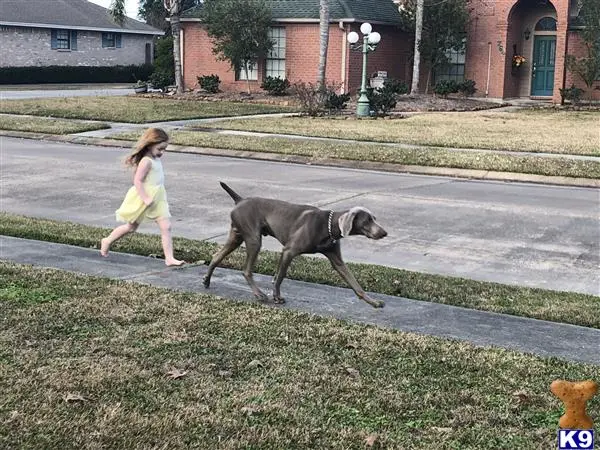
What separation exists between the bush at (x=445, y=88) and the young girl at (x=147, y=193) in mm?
25641

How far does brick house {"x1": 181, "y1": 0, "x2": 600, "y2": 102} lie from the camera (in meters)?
31.7

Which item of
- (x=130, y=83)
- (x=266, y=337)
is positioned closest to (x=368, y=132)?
(x=266, y=337)

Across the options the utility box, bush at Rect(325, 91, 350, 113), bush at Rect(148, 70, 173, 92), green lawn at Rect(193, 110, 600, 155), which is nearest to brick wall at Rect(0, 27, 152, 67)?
bush at Rect(148, 70, 173, 92)

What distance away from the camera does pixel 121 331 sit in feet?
17.4

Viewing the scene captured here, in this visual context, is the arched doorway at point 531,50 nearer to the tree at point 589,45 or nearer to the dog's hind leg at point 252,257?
the tree at point 589,45

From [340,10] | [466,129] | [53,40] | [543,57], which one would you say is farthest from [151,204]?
[53,40]

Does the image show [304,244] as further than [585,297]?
No

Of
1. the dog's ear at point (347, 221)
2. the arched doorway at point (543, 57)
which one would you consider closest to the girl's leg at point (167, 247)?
the dog's ear at point (347, 221)

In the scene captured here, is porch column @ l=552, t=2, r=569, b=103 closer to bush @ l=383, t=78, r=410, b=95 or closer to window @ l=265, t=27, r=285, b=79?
bush @ l=383, t=78, r=410, b=95

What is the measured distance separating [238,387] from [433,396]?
1.03m

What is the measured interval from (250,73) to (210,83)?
5.79 ft

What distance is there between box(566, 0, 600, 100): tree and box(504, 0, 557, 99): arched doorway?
2.29 m

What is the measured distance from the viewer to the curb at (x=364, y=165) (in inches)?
558

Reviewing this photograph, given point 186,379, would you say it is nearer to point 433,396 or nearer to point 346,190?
point 433,396
